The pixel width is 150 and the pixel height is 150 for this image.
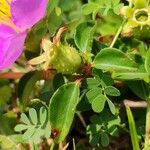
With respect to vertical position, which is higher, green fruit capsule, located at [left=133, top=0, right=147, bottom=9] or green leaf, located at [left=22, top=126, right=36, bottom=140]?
green fruit capsule, located at [left=133, top=0, right=147, bottom=9]

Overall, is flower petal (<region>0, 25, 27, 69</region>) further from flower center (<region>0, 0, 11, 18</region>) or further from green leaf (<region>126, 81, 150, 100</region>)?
green leaf (<region>126, 81, 150, 100</region>)

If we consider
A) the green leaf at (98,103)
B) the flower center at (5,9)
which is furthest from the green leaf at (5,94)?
the green leaf at (98,103)

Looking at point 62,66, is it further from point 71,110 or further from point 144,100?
point 144,100

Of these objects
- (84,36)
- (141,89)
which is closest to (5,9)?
(84,36)

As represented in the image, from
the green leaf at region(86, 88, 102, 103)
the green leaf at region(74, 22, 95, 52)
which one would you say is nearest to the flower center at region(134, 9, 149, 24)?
the green leaf at region(74, 22, 95, 52)

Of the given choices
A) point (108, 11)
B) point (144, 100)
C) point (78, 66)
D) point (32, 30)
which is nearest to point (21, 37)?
point (32, 30)

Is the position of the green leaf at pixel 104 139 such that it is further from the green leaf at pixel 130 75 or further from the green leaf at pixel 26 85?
the green leaf at pixel 26 85

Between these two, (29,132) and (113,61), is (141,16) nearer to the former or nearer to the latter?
(113,61)
